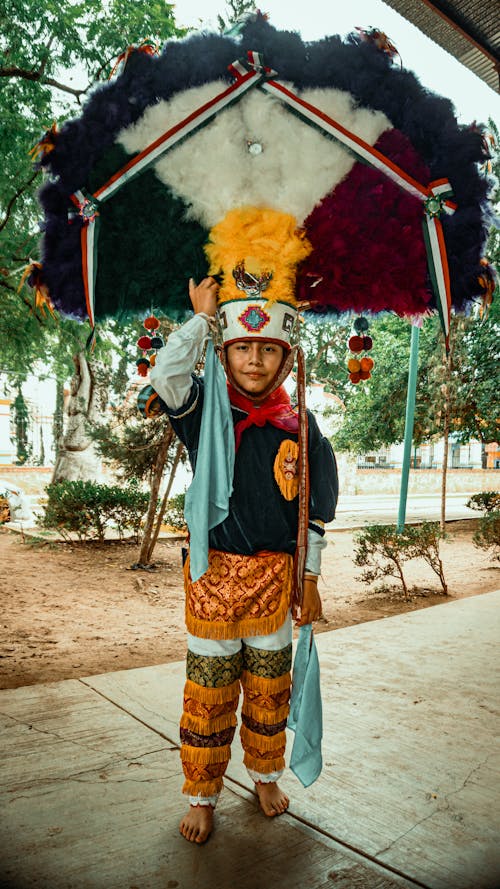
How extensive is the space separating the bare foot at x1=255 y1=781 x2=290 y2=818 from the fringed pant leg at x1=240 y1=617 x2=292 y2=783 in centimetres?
3

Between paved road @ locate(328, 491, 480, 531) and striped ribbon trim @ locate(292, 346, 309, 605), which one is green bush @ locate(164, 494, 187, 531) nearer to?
paved road @ locate(328, 491, 480, 531)

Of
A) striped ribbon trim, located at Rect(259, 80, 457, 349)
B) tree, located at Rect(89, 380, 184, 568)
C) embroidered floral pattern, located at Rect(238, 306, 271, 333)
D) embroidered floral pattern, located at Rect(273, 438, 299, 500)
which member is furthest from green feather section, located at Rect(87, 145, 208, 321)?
tree, located at Rect(89, 380, 184, 568)

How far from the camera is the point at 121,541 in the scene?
930 cm

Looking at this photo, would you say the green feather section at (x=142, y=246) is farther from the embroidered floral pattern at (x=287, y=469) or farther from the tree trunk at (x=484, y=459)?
the tree trunk at (x=484, y=459)

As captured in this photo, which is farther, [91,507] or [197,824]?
[91,507]

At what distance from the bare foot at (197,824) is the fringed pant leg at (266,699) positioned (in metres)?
0.23

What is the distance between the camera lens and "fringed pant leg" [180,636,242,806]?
199 cm

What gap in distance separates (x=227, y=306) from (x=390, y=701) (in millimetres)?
2267

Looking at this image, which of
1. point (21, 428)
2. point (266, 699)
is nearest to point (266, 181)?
point (266, 699)

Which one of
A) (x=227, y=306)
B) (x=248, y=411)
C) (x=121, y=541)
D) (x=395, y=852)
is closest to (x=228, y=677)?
(x=395, y=852)

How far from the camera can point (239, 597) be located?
202 cm

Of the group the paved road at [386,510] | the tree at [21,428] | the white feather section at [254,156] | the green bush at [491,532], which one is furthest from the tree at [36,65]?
the tree at [21,428]

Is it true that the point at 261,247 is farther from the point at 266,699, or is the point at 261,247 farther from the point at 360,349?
the point at 266,699

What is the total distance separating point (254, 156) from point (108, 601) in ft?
17.2
